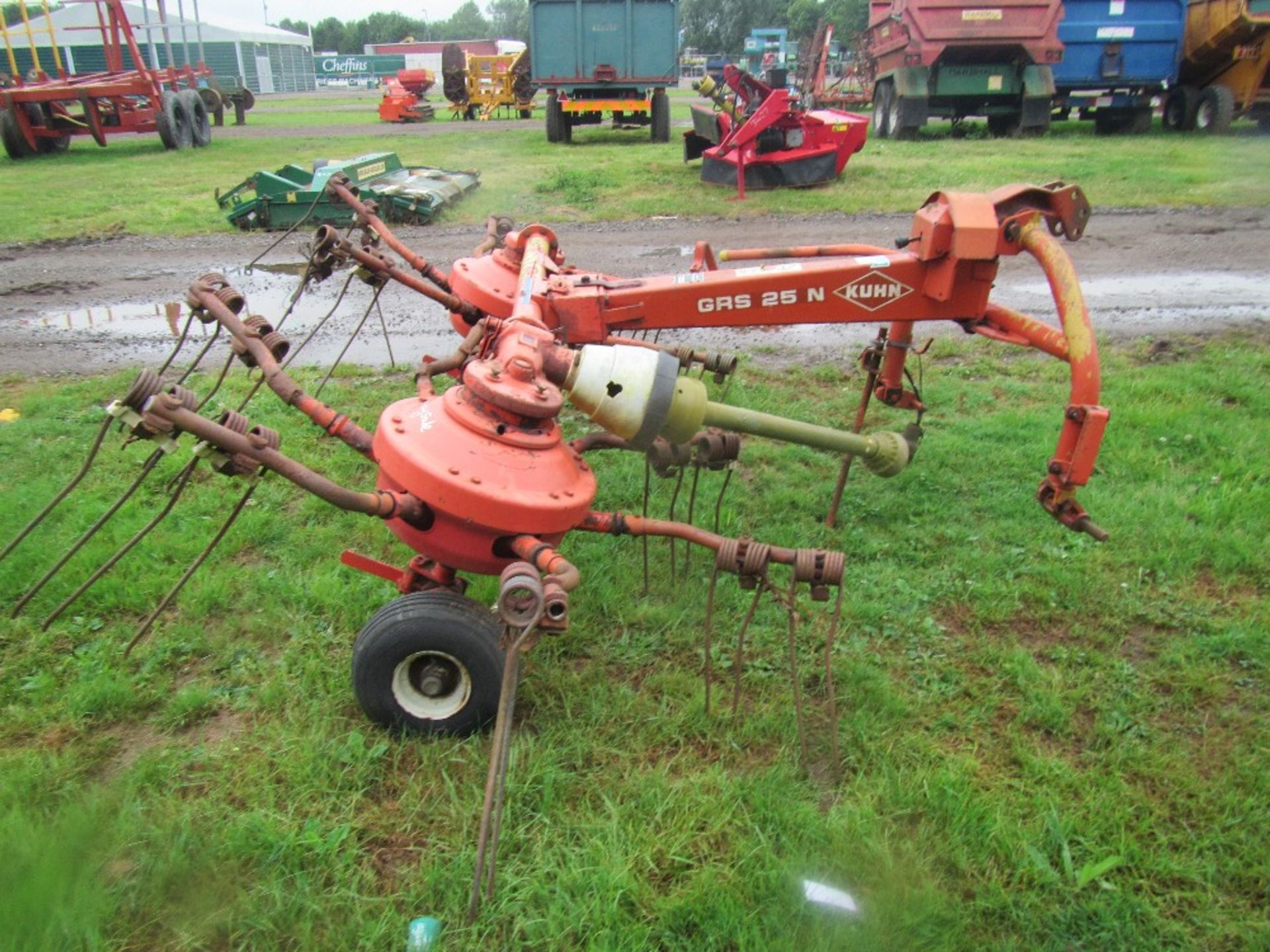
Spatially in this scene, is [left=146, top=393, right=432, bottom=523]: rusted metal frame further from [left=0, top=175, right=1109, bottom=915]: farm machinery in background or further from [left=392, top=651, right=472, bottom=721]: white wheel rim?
[left=392, top=651, right=472, bottom=721]: white wheel rim

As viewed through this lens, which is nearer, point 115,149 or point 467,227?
point 467,227

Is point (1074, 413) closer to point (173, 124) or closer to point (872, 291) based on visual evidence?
point (872, 291)

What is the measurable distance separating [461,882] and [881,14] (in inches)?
734

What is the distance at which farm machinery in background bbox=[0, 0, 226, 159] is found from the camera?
630 inches

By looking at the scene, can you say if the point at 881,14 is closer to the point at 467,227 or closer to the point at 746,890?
the point at 467,227

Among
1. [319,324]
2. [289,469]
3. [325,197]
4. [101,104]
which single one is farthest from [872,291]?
[101,104]

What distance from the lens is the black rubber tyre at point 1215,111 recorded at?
49.2ft

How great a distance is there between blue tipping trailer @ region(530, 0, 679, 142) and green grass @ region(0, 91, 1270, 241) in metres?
0.78

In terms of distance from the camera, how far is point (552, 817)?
2.50m

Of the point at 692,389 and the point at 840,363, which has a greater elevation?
the point at 692,389

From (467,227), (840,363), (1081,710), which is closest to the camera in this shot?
(1081,710)

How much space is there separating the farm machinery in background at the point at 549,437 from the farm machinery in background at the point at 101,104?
15.7 metres

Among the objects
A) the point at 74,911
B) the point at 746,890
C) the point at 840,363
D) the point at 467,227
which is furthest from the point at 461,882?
the point at 467,227

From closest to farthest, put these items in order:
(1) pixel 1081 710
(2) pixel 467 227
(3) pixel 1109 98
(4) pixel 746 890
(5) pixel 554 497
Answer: (4) pixel 746 890 → (5) pixel 554 497 → (1) pixel 1081 710 → (2) pixel 467 227 → (3) pixel 1109 98
